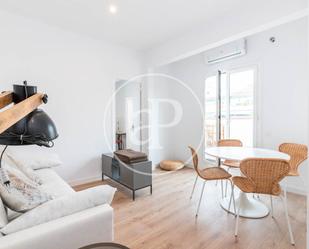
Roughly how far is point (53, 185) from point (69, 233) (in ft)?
4.01

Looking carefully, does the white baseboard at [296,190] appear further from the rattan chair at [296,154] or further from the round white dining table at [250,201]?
the round white dining table at [250,201]

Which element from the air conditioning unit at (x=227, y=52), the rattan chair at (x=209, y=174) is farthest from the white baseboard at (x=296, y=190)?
the air conditioning unit at (x=227, y=52)

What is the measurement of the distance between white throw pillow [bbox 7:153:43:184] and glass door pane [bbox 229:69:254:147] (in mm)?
3354

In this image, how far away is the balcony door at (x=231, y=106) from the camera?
346cm

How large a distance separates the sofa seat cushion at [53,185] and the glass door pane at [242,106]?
10.2ft

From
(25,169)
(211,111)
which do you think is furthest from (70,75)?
(211,111)

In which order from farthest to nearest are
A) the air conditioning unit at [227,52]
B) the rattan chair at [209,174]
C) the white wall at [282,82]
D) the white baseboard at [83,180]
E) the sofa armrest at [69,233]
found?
the air conditioning unit at [227,52]
the white baseboard at [83,180]
the white wall at [282,82]
the rattan chair at [209,174]
the sofa armrest at [69,233]

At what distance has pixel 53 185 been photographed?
6.70 feet

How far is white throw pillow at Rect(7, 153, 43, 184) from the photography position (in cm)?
199

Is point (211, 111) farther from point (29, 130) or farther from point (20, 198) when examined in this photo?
point (29, 130)

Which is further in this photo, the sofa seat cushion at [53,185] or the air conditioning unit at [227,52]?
the air conditioning unit at [227,52]

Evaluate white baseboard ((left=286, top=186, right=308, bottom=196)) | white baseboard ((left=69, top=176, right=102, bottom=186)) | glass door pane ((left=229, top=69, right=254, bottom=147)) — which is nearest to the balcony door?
glass door pane ((left=229, top=69, right=254, bottom=147))

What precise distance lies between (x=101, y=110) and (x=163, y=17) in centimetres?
195

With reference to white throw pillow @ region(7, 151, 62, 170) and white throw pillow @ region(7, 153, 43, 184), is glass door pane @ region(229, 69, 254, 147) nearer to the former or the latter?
white throw pillow @ region(7, 151, 62, 170)
